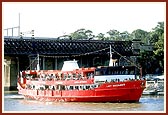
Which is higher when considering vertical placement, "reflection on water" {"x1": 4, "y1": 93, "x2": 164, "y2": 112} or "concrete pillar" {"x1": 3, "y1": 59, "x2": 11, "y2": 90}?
"concrete pillar" {"x1": 3, "y1": 59, "x2": 11, "y2": 90}

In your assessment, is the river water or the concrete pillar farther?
the concrete pillar

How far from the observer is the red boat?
29.3 metres

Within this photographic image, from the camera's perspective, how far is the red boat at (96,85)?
96.1 feet

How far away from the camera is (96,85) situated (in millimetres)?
29516

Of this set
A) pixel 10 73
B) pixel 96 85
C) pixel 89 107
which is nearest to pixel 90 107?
pixel 89 107

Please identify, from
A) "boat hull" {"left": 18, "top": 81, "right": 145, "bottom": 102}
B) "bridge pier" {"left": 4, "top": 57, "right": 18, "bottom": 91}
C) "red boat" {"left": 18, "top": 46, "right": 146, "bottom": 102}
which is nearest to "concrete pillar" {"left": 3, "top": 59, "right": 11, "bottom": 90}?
"bridge pier" {"left": 4, "top": 57, "right": 18, "bottom": 91}

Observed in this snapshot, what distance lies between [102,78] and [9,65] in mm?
23935

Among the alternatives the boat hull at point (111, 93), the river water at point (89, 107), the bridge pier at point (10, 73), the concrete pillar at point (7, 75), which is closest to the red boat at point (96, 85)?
the boat hull at point (111, 93)

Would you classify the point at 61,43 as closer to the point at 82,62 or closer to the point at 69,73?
the point at 82,62

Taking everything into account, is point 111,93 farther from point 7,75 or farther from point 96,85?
point 7,75

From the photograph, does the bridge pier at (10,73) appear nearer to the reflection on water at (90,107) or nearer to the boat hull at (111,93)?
the reflection on water at (90,107)

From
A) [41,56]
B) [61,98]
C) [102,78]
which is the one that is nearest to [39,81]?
[61,98]

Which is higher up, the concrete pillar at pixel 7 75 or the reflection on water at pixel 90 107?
the concrete pillar at pixel 7 75

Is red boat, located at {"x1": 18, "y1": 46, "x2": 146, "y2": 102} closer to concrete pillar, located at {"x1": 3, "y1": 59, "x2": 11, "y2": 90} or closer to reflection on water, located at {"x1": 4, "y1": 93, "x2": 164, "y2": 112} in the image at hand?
reflection on water, located at {"x1": 4, "y1": 93, "x2": 164, "y2": 112}
